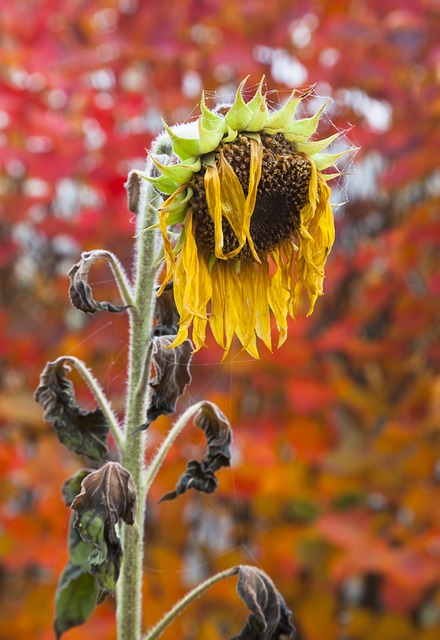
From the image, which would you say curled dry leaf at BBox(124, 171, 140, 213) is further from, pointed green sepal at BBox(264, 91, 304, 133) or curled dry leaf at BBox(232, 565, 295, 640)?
curled dry leaf at BBox(232, 565, 295, 640)

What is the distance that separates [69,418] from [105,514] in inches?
7.4

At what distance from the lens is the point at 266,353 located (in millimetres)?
2336

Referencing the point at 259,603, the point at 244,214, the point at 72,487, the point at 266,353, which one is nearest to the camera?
the point at 244,214

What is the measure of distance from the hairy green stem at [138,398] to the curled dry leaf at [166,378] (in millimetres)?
16

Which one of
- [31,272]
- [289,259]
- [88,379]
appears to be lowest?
[88,379]

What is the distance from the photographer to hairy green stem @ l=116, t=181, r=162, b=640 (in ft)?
2.87

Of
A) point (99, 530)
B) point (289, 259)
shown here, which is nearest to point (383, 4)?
point (289, 259)

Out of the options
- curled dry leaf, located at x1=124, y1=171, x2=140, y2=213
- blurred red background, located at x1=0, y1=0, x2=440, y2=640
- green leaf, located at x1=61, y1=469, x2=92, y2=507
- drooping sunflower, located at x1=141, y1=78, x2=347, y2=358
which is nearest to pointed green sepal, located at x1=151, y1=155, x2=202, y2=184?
drooping sunflower, located at x1=141, y1=78, x2=347, y2=358

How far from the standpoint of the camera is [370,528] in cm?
219

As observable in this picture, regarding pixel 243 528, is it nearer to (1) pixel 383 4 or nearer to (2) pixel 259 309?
(1) pixel 383 4

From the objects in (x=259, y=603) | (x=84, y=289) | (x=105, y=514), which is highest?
(x=84, y=289)

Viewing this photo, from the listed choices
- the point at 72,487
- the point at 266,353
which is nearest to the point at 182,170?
the point at 72,487

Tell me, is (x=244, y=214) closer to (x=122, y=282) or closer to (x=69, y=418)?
(x=122, y=282)

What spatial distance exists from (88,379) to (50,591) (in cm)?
A: 164
